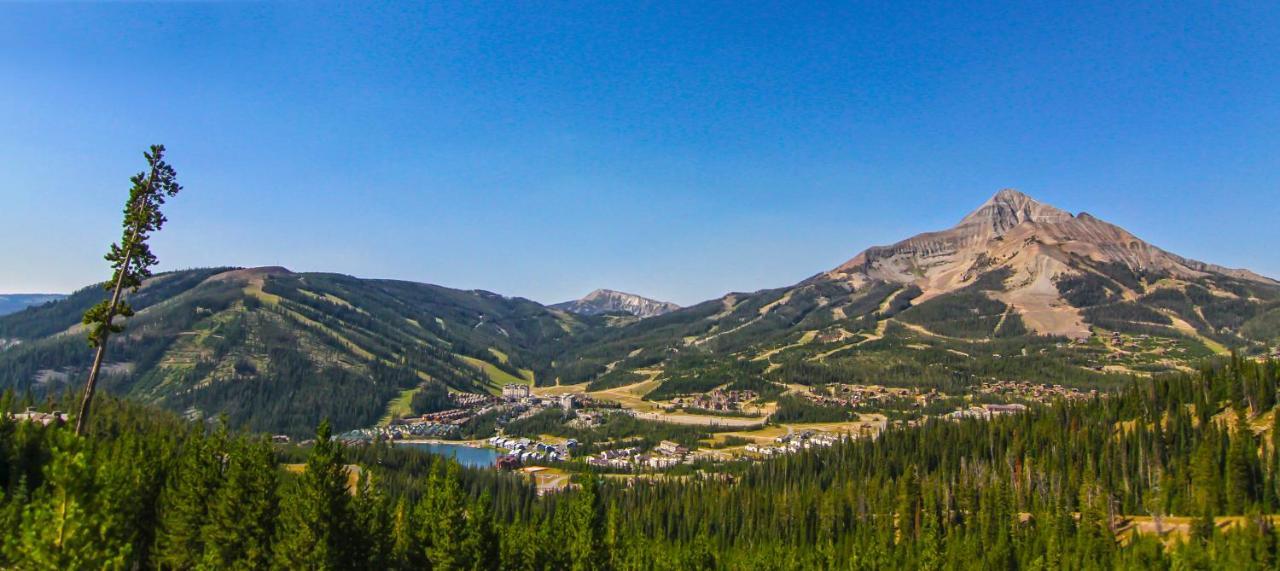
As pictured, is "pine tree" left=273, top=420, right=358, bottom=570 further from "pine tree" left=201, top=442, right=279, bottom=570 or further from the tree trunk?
the tree trunk

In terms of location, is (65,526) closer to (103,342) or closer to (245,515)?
(245,515)

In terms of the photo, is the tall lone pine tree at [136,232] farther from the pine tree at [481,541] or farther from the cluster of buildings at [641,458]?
the cluster of buildings at [641,458]

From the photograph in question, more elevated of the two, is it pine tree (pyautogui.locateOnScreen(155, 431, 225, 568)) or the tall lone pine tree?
the tall lone pine tree

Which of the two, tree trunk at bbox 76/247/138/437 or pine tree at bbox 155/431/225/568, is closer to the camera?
tree trunk at bbox 76/247/138/437

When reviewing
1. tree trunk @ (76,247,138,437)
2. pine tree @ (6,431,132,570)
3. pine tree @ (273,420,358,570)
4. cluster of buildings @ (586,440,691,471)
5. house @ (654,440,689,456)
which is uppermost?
tree trunk @ (76,247,138,437)

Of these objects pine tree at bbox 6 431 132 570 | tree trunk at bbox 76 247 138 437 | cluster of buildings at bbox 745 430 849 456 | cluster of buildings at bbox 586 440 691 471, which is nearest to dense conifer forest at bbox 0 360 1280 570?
pine tree at bbox 6 431 132 570
